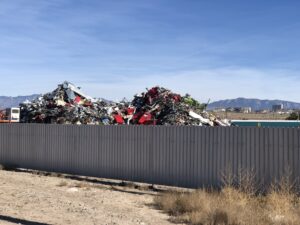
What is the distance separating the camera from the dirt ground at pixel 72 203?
11.7m

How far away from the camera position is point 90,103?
3094cm

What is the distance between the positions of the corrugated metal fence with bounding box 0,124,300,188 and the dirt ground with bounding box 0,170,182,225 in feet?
3.93

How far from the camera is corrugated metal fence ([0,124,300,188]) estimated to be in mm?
15367

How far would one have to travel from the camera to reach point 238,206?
1236cm

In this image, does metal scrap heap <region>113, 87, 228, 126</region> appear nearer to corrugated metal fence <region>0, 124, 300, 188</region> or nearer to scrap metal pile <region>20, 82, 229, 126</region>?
scrap metal pile <region>20, 82, 229, 126</region>

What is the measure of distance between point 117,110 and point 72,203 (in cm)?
1582

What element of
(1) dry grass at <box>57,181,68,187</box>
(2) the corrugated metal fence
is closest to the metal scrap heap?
(2) the corrugated metal fence

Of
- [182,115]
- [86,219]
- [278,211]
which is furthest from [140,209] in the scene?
[182,115]

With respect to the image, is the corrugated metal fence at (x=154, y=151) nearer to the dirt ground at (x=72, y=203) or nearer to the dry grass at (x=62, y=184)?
the dirt ground at (x=72, y=203)

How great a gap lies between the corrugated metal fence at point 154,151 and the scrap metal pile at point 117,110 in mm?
3668

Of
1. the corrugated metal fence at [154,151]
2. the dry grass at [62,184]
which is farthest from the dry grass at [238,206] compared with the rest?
the dry grass at [62,184]

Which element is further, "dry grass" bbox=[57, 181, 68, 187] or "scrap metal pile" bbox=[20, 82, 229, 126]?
"scrap metal pile" bbox=[20, 82, 229, 126]

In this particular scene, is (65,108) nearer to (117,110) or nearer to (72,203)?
(117,110)

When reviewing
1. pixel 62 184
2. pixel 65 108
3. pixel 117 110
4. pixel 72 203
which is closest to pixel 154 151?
pixel 62 184
